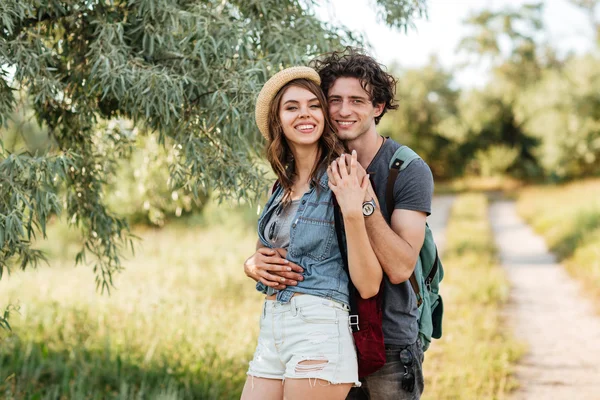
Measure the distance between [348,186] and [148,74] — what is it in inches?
56.0

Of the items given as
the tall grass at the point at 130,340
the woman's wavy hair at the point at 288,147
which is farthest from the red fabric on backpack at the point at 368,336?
the tall grass at the point at 130,340

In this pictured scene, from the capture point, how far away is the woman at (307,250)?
231 centimetres

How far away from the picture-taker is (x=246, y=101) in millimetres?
3314

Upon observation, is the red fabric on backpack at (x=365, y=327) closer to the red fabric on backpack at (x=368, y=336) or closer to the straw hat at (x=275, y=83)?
the red fabric on backpack at (x=368, y=336)

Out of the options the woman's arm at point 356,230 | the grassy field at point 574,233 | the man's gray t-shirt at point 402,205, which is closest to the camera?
the woman's arm at point 356,230

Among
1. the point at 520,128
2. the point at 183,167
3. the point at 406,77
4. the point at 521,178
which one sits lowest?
the point at 183,167

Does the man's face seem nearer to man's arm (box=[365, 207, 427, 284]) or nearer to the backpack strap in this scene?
the backpack strap

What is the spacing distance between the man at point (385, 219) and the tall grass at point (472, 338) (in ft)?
9.07

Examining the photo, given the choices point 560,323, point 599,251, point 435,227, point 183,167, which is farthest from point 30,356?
point 435,227

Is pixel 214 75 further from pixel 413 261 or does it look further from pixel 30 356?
pixel 30 356

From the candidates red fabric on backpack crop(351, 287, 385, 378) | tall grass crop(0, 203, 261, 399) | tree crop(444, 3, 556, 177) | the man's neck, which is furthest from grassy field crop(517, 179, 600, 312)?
tree crop(444, 3, 556, 177)

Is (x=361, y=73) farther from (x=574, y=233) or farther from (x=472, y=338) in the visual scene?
(x=574, y=233)

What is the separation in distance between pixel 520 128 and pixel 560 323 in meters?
28.2

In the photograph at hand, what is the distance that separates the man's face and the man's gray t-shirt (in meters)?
0.15
